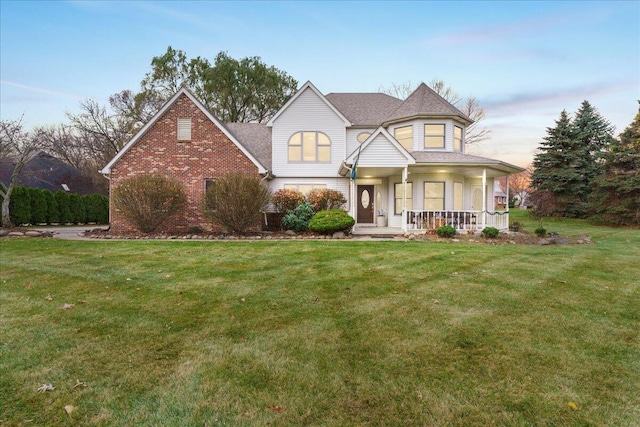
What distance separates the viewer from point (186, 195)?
1509 centimetres

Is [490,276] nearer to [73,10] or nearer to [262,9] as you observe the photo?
[262,9]

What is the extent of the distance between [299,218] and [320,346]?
11.1m

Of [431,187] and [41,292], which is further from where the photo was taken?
[431,187]

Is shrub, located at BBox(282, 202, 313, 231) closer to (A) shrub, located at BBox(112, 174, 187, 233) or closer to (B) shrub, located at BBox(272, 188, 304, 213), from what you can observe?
(B) shrub, located at BBox(272, 188, 304, 213)

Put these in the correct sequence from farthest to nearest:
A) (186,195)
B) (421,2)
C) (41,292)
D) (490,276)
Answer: (186,195)
(421,2)
(490,276)
(41,292)

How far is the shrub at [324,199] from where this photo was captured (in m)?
15.7

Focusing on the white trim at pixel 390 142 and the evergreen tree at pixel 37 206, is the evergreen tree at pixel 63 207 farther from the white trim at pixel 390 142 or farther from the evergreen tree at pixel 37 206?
the white trim at pixel 390 142

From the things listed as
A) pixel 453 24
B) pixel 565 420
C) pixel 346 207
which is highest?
pixel 453 24

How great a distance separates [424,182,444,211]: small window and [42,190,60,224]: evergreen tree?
2266 centimetres

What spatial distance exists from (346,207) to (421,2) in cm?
921

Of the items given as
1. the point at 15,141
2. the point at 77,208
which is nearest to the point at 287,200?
the point at 15,141

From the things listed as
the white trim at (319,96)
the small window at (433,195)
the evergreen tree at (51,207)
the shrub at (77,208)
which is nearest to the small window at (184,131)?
the white trim at (319,96)

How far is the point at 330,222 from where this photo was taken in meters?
13.5

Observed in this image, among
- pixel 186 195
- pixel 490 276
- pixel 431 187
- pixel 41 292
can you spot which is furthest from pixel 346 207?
pixel 41 292
